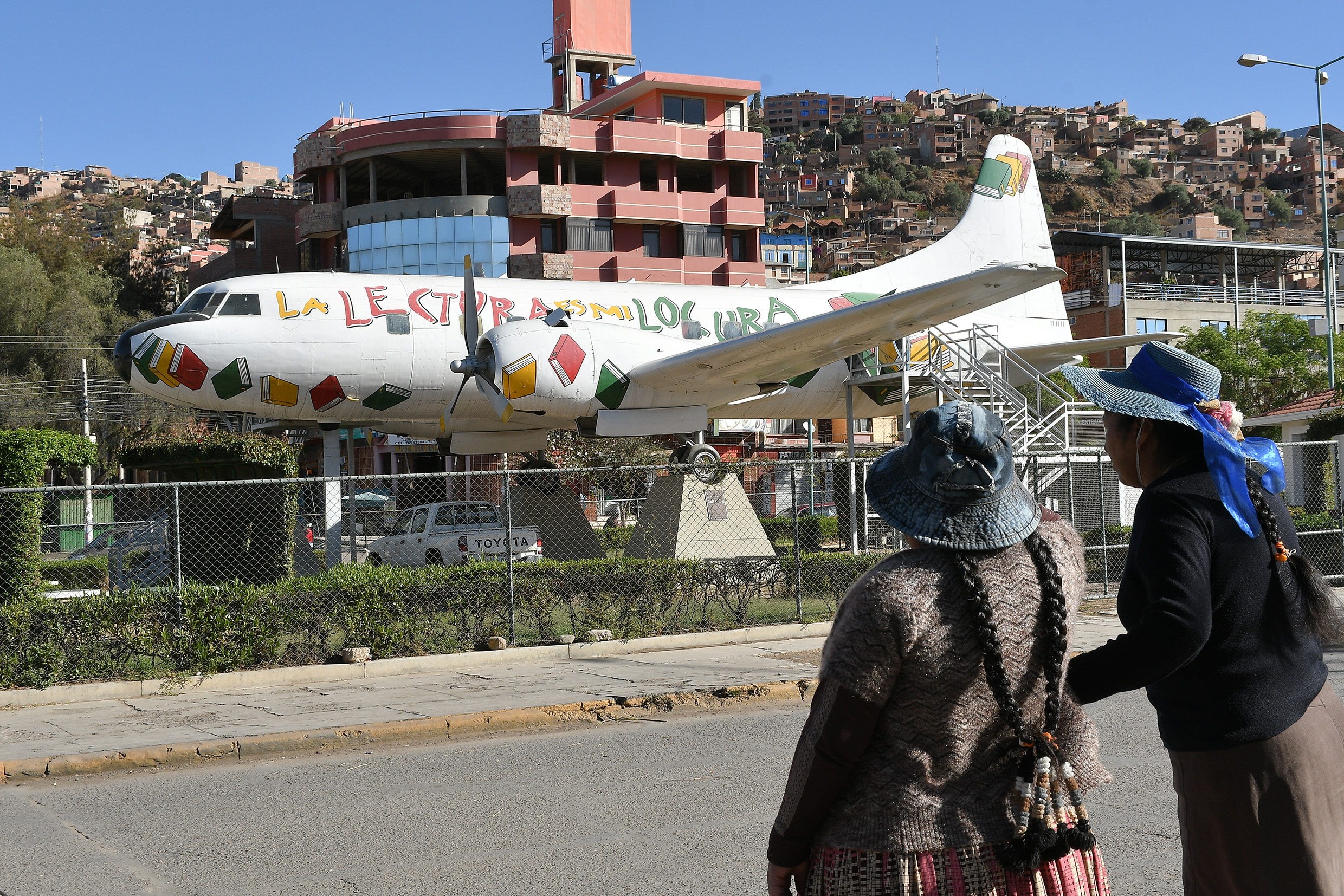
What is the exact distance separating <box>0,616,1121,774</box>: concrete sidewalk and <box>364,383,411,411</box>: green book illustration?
7528mm

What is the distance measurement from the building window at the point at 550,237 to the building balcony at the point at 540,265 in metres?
0.91

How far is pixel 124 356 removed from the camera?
18.1 metres

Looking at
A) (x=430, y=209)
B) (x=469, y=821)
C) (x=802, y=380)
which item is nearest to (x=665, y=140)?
(x=430, y=209)

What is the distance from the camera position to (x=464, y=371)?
61.6 feet

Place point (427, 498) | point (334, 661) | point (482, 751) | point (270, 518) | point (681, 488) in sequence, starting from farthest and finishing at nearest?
point (427, 498) → point (681, 488) → point (270, 518) → point (334, 661) → point (482, 751)

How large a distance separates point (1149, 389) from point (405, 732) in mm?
7380

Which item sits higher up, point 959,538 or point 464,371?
A: point 464,371

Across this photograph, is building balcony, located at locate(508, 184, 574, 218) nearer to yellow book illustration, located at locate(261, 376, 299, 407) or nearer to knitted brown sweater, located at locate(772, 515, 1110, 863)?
yellow book illustration, located at locate(261, 376, 299, 407)

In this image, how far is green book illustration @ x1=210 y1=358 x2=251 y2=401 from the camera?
18234 millimetres

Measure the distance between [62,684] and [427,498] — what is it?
119 ft

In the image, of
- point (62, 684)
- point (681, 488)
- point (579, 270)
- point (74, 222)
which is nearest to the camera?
point (62, 684)

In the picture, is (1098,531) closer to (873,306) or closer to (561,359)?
(873,306)

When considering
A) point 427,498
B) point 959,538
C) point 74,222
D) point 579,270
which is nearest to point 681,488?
point 959,538

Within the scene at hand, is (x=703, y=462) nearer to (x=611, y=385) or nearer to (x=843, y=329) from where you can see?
(x=611, y=385)
